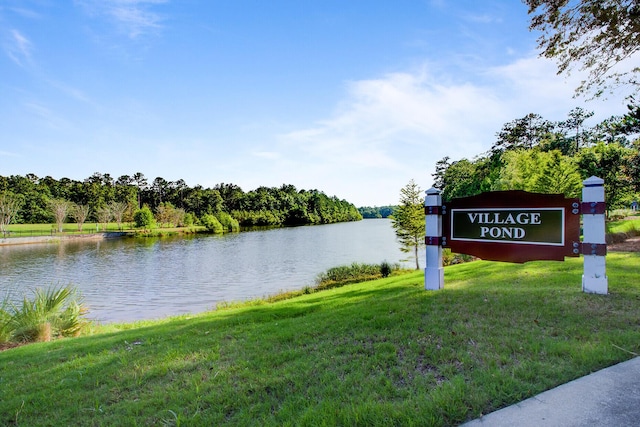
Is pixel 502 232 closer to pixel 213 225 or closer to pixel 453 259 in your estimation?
pixel 453 259

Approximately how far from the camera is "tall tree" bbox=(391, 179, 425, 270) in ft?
73.4

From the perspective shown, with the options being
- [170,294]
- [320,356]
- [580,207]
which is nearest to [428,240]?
[580,207]

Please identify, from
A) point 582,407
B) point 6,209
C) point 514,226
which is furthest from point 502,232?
point 6,209

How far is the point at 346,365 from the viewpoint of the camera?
2.96m

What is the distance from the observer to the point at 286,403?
96.1 inches

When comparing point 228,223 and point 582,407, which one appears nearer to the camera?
point 582,407

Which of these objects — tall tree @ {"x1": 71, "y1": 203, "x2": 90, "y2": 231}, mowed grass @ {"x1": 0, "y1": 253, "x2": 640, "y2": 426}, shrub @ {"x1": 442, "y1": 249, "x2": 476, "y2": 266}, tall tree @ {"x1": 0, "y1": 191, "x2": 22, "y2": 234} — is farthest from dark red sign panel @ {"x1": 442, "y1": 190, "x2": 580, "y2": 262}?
tall tree @ {"x1": 71, "y1": 203, "x2": 90, "y2": 231}

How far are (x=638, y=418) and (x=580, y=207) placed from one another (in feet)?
10.9

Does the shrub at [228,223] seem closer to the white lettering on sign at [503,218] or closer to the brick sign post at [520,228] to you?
the brick sign post at [520,228]

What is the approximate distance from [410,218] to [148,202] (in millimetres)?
79055

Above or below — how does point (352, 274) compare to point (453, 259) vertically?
below

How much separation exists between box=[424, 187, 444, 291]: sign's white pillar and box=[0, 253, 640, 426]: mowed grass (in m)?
0.62

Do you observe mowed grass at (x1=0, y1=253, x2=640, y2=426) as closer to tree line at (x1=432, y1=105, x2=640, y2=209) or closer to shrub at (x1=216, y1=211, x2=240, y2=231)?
tree line at (x1=432, y1=105, x2=640, y2=209)

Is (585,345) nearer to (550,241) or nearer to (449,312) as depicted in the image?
(449,312)
